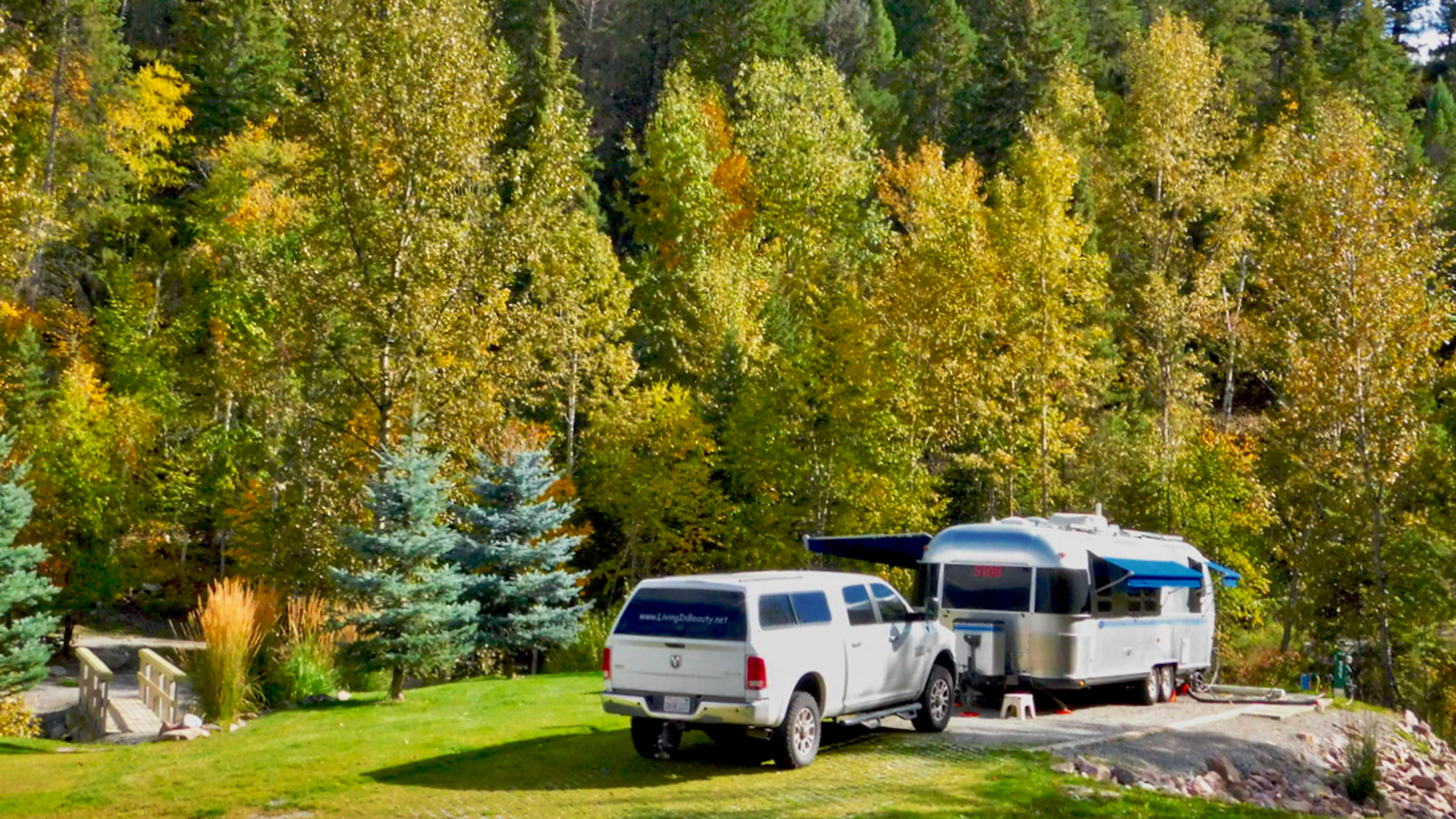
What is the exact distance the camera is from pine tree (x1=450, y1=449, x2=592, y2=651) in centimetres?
2692

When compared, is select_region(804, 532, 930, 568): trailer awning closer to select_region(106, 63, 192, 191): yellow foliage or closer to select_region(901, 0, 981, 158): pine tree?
select_region(106, 63, 192, 191): yellow foliage

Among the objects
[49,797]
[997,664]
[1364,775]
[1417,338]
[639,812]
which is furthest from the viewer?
[1417,338]

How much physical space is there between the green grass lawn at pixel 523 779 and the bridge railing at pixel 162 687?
3.91 metres

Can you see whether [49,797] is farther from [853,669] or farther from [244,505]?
Answer: [244,505]

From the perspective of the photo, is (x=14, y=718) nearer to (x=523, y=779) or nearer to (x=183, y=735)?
(x=183, y=735)

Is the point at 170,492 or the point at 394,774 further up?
the point at 170,492

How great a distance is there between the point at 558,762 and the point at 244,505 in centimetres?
2904

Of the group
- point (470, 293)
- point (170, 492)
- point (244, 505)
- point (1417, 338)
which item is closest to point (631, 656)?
point (470, 293)

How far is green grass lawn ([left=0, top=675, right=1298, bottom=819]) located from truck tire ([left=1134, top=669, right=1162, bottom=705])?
7.39 m

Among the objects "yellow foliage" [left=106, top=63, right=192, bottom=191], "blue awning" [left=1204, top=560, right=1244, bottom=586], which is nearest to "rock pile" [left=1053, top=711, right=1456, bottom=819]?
"blue awning" [left=1204, top=560, right=1244, bottom=586]

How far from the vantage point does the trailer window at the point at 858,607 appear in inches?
620

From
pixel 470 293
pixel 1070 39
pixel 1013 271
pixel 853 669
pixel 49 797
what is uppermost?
pixel 1070 39

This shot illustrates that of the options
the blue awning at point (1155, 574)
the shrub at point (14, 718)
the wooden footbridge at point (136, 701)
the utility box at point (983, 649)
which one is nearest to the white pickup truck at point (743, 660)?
the utility box at point (983, 649)

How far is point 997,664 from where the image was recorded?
816 inches
